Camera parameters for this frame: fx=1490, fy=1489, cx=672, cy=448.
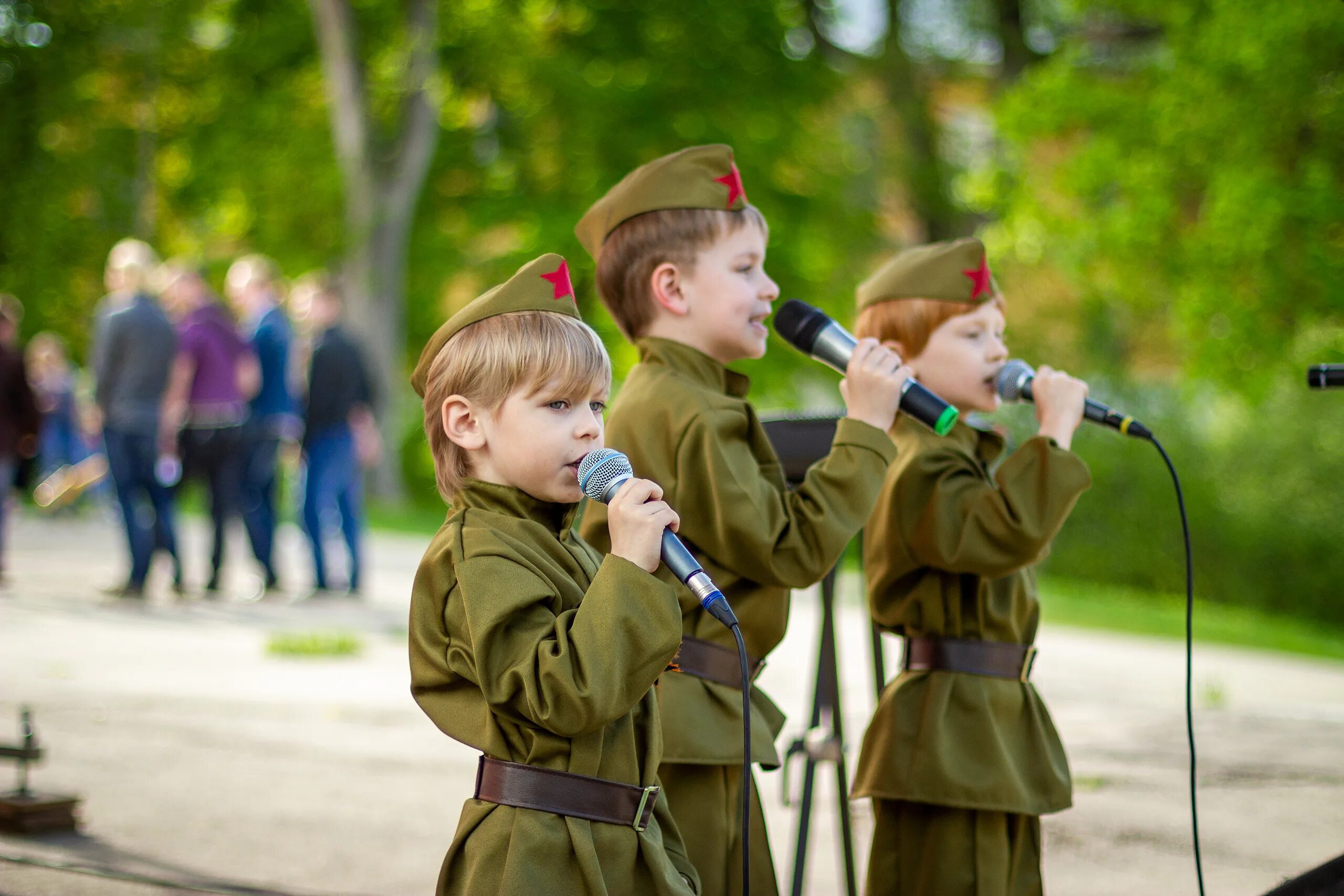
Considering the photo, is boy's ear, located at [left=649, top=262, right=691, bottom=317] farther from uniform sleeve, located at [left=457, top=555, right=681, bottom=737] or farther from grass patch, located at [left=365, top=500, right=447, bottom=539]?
grass patch, located at [left=365, top=500, right=447, bottom=539]

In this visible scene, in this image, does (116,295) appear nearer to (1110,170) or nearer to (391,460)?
(1110,170)

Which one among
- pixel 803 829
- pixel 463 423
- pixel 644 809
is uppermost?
pixel 463 423

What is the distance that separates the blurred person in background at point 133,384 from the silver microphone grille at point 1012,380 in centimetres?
758

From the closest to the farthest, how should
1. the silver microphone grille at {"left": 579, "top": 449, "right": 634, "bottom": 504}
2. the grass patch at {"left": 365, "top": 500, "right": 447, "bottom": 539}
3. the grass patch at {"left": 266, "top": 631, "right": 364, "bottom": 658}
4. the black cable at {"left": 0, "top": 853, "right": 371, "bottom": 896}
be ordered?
the silver microphone grille at {"left": 579, "top": 449, "right": 634, "bottom": 504}
the black cable at {"left": 0, "top": 853, "right": 371, "bottom": 896}
the grass patch at {"left": 266, "top": 631, "right": 364, "bottom": 658}
the grass patch at {"left": 365, "top": 500, "right": 447, "bottom": 539}

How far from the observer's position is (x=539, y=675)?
2133 mm

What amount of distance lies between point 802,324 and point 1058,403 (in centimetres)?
62

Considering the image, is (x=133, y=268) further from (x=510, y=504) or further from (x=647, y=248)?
(x=510, y=504)

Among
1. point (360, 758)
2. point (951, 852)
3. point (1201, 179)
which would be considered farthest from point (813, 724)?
point (1201, 179)

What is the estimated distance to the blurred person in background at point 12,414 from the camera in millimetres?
10922

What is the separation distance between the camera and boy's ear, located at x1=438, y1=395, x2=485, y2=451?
237cm

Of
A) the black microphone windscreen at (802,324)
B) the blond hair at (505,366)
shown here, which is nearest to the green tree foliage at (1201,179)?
the black microphone windscreen at (802,324)

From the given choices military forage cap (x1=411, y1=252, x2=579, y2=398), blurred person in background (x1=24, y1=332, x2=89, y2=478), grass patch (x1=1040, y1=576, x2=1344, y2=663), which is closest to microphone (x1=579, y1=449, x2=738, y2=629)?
military forage cap (x1=411, y1=252, x2=579, y2=398)

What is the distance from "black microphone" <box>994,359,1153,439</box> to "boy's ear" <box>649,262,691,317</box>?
2.56ft

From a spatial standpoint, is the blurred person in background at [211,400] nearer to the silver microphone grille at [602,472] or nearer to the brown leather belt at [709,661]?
the brown leather belt at [709,661]
